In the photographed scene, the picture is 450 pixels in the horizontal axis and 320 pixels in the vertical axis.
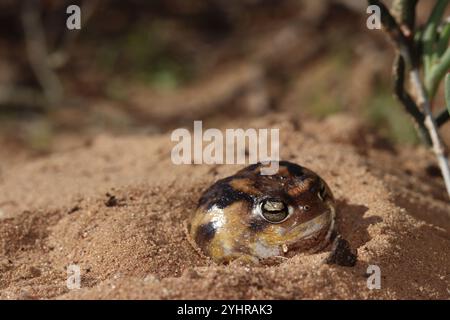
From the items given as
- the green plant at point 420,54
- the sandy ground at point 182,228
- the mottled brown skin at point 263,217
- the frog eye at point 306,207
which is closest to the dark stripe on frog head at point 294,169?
the mottled brown skin at point 263,217

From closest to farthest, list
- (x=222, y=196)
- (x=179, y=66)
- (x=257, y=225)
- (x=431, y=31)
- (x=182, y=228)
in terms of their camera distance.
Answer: (x=257, y=225) < (x=222, y=196) < (x=182, y=228) < (x=431, y=31) < (x=179, y=66)

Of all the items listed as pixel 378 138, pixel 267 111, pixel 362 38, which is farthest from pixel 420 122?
pixel 362 38

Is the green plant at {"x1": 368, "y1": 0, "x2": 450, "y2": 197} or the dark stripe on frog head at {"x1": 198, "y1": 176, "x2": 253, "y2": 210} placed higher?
the green plant at {"x1": 368, "y1": 0, "x2": 450, "y2": 197}

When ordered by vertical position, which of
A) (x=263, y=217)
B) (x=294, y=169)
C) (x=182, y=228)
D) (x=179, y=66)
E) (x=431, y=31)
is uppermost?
(x=431, y=31)

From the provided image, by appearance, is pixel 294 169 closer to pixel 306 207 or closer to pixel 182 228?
pixel 306 207

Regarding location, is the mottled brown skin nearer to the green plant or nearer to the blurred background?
the green plant

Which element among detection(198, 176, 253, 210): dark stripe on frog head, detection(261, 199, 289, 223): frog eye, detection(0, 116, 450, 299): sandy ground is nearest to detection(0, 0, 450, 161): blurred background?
detection(0, 116, 450, 299): sandy ground

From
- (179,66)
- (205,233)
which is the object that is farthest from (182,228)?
(179,66)

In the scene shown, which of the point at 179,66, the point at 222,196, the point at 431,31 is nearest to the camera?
the point at 222,196
